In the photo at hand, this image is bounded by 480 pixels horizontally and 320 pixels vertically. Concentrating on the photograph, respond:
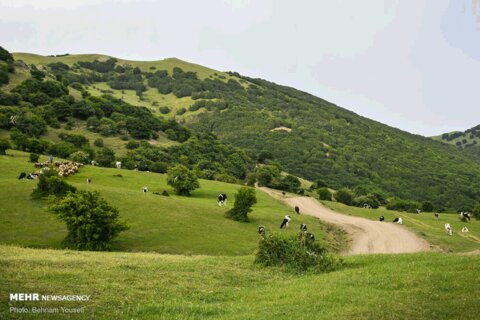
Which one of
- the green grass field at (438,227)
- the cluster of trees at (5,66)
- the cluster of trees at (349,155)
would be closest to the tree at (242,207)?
the green grass field at (438,227)

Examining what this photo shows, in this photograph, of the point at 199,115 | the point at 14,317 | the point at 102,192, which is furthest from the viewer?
the point at 199,115

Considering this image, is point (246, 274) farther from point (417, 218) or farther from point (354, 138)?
point (354, 138)

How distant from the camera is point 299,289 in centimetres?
1894

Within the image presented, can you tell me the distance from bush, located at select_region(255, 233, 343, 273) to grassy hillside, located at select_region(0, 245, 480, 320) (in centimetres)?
107

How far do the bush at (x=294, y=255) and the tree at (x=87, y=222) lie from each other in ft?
47.3

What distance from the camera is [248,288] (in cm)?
2002

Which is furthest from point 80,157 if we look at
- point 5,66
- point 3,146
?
point 5,66

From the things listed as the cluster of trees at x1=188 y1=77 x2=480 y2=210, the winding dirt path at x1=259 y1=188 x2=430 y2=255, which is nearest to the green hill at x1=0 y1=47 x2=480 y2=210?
the cluster of trees at x1=188 y1=77 x2=480 y2=210

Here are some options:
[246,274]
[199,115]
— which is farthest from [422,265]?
[199,115]

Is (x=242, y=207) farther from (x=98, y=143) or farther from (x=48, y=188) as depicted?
(x=98, y=143)

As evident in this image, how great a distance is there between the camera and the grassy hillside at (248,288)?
15.0 metres

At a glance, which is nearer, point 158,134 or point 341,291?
point 341,291

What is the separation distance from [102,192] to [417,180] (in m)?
120

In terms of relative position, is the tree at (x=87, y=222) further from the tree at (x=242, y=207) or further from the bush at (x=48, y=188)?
the tree at (x=242, y=207)
